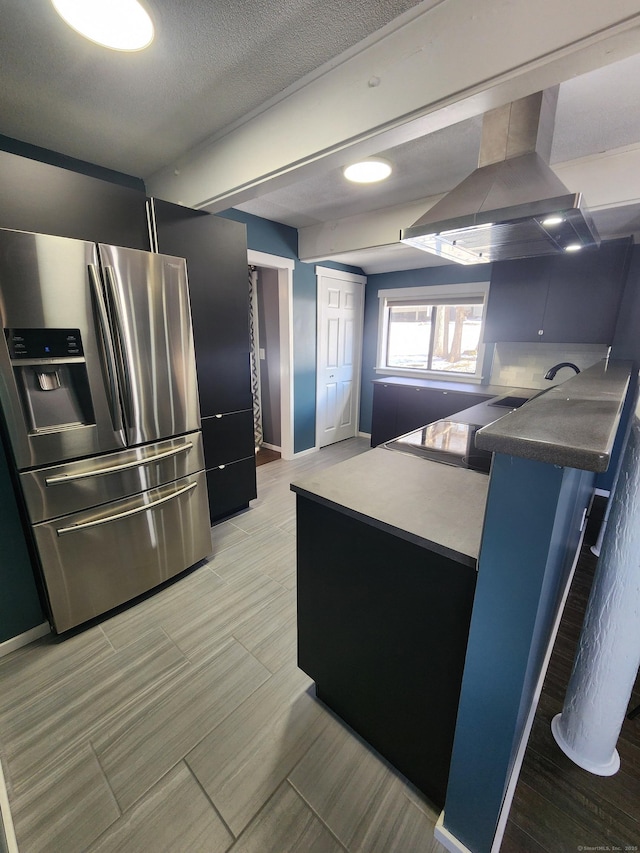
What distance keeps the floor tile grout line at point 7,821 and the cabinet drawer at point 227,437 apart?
5.51 ft

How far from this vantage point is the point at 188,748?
4.25 feet

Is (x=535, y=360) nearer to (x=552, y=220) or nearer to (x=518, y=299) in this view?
(x=518, y=299)

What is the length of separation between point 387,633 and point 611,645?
2.34ft

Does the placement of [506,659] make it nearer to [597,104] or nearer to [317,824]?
[317,824]

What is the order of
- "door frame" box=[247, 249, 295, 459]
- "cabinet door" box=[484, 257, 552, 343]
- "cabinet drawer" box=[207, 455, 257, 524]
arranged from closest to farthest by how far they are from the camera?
1. "cabinet drawer" box=[207, 455, 257, 524]
2. "cabinet door" box=[484, 257, 552, 343]
3. "door frame" box=[247, 249, 295, 459]

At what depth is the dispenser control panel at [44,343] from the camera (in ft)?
4.58

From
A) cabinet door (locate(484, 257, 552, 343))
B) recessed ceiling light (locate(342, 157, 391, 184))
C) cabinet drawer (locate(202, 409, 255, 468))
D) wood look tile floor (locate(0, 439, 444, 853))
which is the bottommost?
wood look tile floor (locate(0, 439, 444, 853))

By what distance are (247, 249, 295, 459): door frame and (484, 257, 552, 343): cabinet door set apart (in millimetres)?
2093

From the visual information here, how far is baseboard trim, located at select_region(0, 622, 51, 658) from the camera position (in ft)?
5.43

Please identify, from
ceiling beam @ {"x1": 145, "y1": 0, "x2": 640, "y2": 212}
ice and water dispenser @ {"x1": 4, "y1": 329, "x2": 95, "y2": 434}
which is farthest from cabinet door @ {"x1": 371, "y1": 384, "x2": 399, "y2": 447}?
ice and water dispenser @ {"x1": 4, "y1": 329, "x2": 95, "y2": 434}

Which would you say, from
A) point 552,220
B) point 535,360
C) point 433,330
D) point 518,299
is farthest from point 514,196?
point 433,330

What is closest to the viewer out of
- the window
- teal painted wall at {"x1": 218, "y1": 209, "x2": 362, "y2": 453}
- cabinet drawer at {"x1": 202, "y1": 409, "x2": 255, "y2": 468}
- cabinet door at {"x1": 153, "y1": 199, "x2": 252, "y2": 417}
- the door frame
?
cabinet door at {"x1": 153, "y1": 199, "x2": 252, "y2": 417}

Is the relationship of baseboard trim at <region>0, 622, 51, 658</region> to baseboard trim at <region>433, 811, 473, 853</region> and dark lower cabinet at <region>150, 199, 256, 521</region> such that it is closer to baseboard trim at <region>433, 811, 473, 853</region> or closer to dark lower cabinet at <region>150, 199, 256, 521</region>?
dark lower cabinet at <region>150, 199, 256, 521</region>

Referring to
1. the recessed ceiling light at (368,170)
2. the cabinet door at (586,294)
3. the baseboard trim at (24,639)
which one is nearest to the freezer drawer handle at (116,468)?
the baseboard trim at (24,639)
